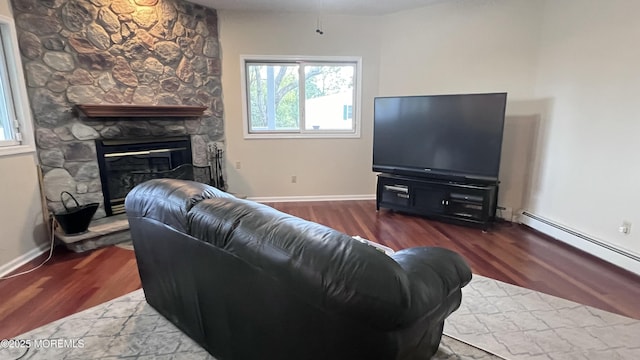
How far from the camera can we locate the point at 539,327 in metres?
1.96

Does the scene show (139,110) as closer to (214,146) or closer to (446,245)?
(214,146)

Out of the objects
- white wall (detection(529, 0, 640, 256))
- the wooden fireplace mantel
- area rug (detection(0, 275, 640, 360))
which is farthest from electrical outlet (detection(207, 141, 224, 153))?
white wall (detection(529, 0, 640, 256))

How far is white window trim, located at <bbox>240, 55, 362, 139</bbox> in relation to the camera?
4.54m

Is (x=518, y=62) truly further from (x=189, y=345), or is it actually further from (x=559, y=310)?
(x=189, y=345)

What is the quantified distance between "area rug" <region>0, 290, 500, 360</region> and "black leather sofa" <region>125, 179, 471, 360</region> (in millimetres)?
109

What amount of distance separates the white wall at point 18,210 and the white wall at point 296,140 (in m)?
2.22

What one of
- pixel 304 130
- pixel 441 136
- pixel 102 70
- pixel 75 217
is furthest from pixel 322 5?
pixel 75 217

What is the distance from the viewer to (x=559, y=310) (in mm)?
2131

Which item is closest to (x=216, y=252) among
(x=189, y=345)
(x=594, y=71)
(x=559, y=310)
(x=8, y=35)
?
(x=189, y=345)

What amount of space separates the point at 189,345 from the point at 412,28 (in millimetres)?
4348

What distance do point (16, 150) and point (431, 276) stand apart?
343 centimetres

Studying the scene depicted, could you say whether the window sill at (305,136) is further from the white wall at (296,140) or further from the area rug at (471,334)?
the area rug at (471,334)

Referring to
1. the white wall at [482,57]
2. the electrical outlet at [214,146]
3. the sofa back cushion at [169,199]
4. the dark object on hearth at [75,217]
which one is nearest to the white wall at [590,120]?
the white wall at [482,57]

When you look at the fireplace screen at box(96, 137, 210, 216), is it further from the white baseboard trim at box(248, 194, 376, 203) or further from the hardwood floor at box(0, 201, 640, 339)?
the white baseboard trim at box(248, 194, 376, 203)
